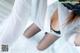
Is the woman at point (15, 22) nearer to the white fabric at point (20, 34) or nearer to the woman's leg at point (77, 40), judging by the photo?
the white fabric at point (20, 34)

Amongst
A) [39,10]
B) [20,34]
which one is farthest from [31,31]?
[39,10]

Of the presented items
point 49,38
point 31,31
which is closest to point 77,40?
point 49,38

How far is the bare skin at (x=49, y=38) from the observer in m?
0.75

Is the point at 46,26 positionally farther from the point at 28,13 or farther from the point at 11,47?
the point at 11,47

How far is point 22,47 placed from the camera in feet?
2.82

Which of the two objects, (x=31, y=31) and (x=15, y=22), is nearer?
(x=15, y=22)

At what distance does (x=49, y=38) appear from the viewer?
81 centimetres

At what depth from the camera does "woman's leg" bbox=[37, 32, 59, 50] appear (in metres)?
0.80

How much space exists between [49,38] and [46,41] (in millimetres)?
29

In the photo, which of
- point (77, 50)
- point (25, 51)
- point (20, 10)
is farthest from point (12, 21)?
point (77, 50)

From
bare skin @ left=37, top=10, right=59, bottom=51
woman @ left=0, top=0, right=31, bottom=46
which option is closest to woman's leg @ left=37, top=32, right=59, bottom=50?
bare skin @ left=37, top=10, right=59, bottom=51

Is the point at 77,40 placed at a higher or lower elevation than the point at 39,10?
lower

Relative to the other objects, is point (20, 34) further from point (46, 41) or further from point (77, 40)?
point (77, 40)

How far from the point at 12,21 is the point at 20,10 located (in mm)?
71
